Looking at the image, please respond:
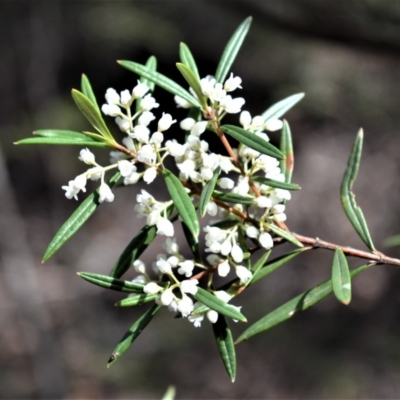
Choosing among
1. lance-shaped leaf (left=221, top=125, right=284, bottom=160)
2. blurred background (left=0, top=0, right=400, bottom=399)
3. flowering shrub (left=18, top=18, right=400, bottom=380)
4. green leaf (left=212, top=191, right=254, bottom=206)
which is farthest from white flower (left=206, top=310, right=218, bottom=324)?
blurred background (left=0, top=0, right=400, bottom=399)

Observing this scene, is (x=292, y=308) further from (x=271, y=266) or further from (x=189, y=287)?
(x=189, y=287)

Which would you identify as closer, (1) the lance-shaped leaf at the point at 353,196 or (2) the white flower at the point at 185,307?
(2) the white flower at the point at 185,307

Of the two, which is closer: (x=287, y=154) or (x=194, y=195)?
(x=194, y=195)

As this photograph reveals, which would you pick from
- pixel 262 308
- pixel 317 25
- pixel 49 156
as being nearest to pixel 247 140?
pixel 317 25

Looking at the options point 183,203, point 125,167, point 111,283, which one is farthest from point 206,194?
point 111,283

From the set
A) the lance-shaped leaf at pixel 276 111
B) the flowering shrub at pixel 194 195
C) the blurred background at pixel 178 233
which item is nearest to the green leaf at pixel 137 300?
the flowering shrub at pixel 194 195

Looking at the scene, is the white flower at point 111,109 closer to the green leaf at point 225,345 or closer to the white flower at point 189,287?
the white flower at point 189,287

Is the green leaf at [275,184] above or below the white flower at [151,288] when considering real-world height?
above

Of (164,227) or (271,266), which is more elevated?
(164,227)
